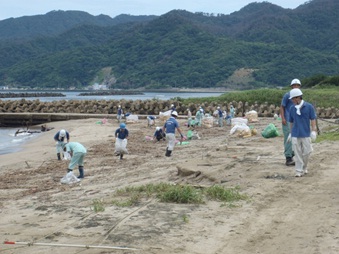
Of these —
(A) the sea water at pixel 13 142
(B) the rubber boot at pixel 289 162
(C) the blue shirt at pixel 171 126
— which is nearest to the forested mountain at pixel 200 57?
(A) the sea water at pixel 13 142

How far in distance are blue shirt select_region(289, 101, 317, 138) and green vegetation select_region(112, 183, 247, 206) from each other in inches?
77.9

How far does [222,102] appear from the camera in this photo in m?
46.8

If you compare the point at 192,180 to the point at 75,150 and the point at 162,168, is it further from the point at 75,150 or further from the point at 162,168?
the point at 75,150

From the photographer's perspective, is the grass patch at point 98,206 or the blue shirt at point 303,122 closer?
the grass patch at point 98,206

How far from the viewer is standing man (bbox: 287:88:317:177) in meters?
10.3

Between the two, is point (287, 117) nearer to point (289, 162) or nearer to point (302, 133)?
point (289, 162)

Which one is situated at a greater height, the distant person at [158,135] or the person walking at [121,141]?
the person walking at [121,141]

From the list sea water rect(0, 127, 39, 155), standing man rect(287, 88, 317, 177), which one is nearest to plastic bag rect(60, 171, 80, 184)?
standing man rect(287, 88, 317, 177)

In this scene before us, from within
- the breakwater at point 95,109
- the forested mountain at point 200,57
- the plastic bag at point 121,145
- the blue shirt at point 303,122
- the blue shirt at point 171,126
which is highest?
the forested mountain at point 200,57

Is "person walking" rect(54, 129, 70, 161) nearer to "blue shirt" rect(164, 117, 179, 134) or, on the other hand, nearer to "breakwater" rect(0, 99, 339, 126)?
"blue shirt" rect(164, 117, 179, 134)

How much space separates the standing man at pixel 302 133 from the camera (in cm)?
1032

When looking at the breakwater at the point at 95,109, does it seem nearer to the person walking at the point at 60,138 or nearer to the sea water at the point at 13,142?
the sea water at the point at 13,142

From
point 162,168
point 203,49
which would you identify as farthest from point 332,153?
point 203,49

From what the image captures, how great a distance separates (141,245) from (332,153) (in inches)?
312
